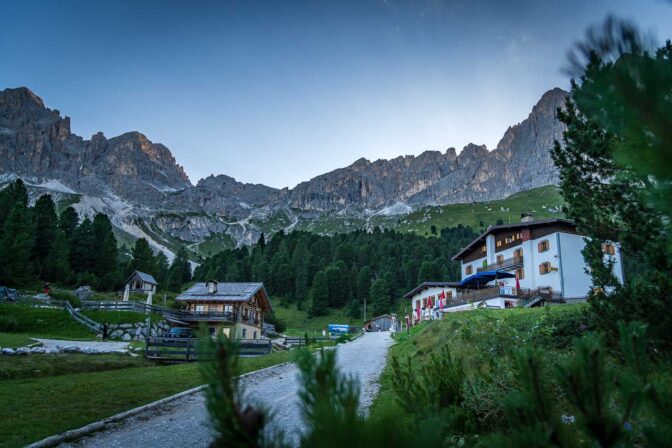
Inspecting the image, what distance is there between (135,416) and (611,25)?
39.5 feet

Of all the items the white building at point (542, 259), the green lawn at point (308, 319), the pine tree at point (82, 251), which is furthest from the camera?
the green lawn at point (308, 319)

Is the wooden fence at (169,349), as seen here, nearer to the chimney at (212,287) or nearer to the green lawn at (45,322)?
the green lawn at (45,322)

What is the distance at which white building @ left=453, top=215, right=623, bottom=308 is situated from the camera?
141 ft

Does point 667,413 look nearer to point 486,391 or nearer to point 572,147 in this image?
point 486,391

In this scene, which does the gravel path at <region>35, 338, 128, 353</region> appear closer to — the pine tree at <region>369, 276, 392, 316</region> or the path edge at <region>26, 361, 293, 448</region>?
the path edge at <region>26, 361, 293, 448</region>

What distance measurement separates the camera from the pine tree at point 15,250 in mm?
49750

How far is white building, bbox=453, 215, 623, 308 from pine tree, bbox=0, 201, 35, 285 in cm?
5383

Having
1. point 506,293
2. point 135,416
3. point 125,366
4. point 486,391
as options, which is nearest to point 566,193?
point 486,391

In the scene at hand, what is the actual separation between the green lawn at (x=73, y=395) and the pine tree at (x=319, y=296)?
72.2m

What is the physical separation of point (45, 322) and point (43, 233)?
40.0 m

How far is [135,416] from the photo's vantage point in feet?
34.2

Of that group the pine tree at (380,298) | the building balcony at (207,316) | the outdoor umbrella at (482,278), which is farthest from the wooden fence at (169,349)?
the pine tree at (380,298)

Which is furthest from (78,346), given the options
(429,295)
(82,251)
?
(82,251)

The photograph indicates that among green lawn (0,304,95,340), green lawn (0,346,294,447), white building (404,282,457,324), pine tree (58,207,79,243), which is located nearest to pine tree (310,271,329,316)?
white building (404,282,457,324)
